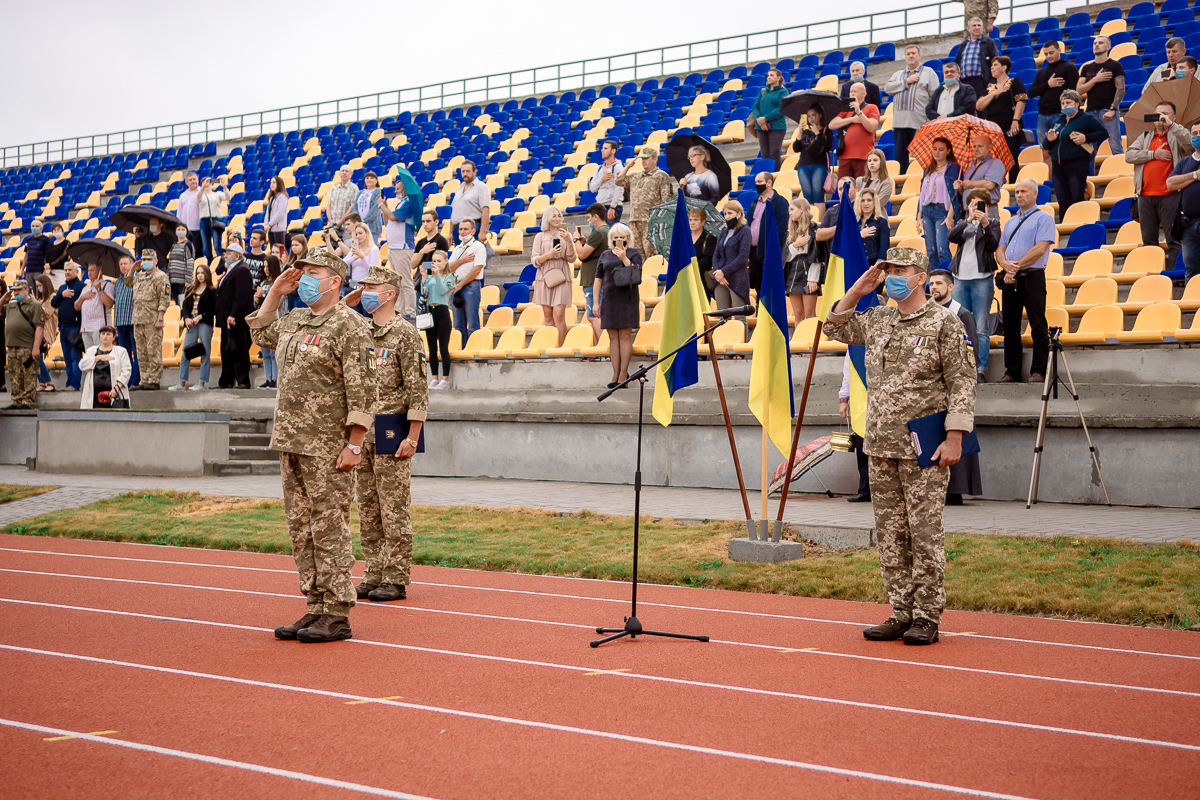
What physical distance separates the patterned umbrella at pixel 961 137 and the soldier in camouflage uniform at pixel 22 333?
49.4ft

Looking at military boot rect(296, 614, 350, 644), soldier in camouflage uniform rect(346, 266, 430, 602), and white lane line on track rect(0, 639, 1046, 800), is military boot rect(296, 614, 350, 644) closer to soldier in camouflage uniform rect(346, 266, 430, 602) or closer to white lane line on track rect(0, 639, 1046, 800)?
white lane line on track rect(0, 639, 1046, 800)

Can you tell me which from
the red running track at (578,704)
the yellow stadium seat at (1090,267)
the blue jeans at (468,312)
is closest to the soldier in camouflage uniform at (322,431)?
the red running track at (578,704)

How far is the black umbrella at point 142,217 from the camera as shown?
20.6 metres

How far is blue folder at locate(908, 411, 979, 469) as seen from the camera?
262 inches

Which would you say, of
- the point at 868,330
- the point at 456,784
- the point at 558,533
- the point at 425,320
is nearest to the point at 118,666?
the point at 456,784

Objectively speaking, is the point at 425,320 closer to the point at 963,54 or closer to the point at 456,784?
the point at 963,54

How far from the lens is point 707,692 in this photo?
18.5 ft

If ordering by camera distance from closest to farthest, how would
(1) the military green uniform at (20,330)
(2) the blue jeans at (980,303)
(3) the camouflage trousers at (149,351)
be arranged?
(2) the blue jeans at (980,303) < (3) the camouflage trousers at (149,351) < (1) the military green uniform at (20,330)

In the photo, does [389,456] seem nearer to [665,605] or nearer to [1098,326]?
[665,605]

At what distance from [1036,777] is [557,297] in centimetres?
1280

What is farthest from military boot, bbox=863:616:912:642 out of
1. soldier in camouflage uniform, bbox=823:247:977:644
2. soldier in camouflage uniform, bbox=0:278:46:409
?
soldier in camouflage uniform, bbox=0:278:46:409

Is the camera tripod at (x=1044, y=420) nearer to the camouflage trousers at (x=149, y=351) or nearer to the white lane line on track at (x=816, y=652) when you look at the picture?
the white lane line on track at (x=816, y=652)

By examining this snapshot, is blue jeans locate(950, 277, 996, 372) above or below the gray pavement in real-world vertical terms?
above

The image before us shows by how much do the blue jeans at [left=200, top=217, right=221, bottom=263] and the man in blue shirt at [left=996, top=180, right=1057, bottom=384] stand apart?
635 inches
